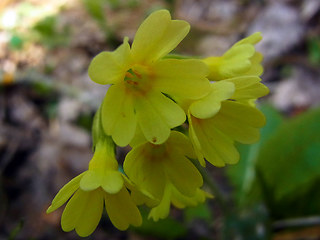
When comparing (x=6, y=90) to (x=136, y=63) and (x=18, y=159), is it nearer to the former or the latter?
(x=18, y=159)

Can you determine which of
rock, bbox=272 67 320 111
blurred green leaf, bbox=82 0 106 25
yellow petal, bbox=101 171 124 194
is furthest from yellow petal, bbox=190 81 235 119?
blurred green leaf, bbox=82 0 106 25

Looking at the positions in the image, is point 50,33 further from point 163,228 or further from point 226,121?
point 226,121

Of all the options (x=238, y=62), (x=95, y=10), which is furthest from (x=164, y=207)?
(x=95, y=10)

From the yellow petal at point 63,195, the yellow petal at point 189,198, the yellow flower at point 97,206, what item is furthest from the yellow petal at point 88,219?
the yellow petal at point 189,198

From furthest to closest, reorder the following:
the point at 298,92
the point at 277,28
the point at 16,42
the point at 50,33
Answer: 1. the point at 50,33
2. the point at 16,42
3. the point at 277,28
4. the point at 298,92

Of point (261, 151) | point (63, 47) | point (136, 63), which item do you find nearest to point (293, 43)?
point (261, 151)
